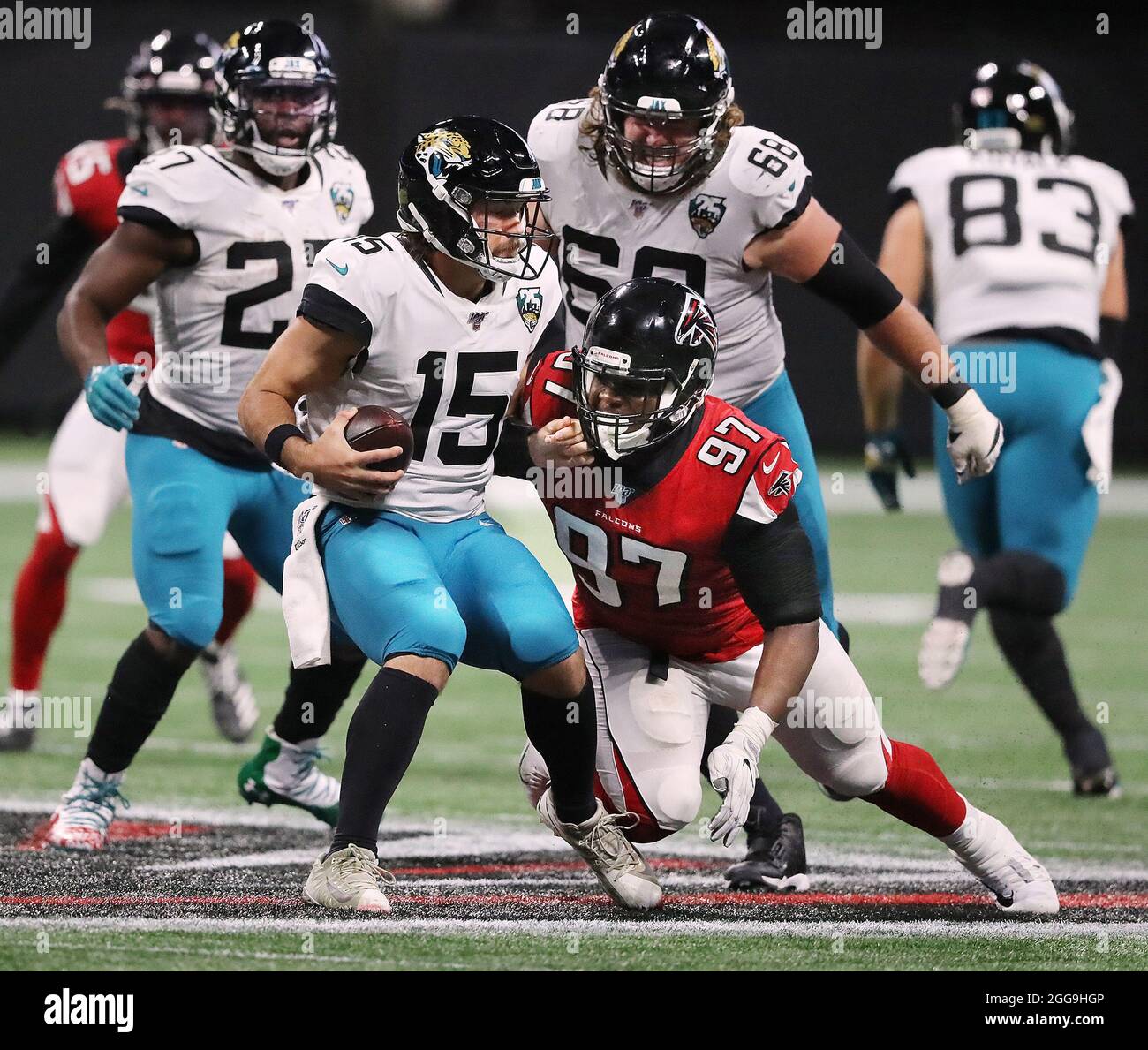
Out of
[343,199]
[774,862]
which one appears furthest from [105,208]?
[774,862]

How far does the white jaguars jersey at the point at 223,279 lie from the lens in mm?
4535

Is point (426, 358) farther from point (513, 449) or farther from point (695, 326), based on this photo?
point (695, 326)

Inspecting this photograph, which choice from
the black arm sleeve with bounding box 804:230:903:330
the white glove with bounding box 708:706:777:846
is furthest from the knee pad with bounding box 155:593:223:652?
the black arm sleeve with bounding box 804:230:903:330

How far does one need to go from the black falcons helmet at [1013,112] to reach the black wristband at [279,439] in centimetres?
280

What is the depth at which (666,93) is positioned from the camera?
4.03 m

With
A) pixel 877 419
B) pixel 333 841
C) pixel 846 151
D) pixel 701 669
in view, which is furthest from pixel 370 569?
pixel 846 151

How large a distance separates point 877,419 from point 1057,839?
117 centimetres

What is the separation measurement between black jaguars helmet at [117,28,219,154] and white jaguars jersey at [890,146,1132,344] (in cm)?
197

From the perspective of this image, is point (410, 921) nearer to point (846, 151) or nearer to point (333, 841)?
point (333, 841)

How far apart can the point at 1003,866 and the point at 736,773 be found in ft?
2.30

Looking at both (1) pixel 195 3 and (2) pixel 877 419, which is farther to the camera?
(1) pixel 195 3

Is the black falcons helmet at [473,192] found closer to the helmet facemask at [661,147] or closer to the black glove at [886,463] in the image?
the helmet facemask at [661,147]

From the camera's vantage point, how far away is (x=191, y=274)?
4582mm

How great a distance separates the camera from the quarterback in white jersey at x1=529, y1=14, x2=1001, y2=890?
4098 mm
